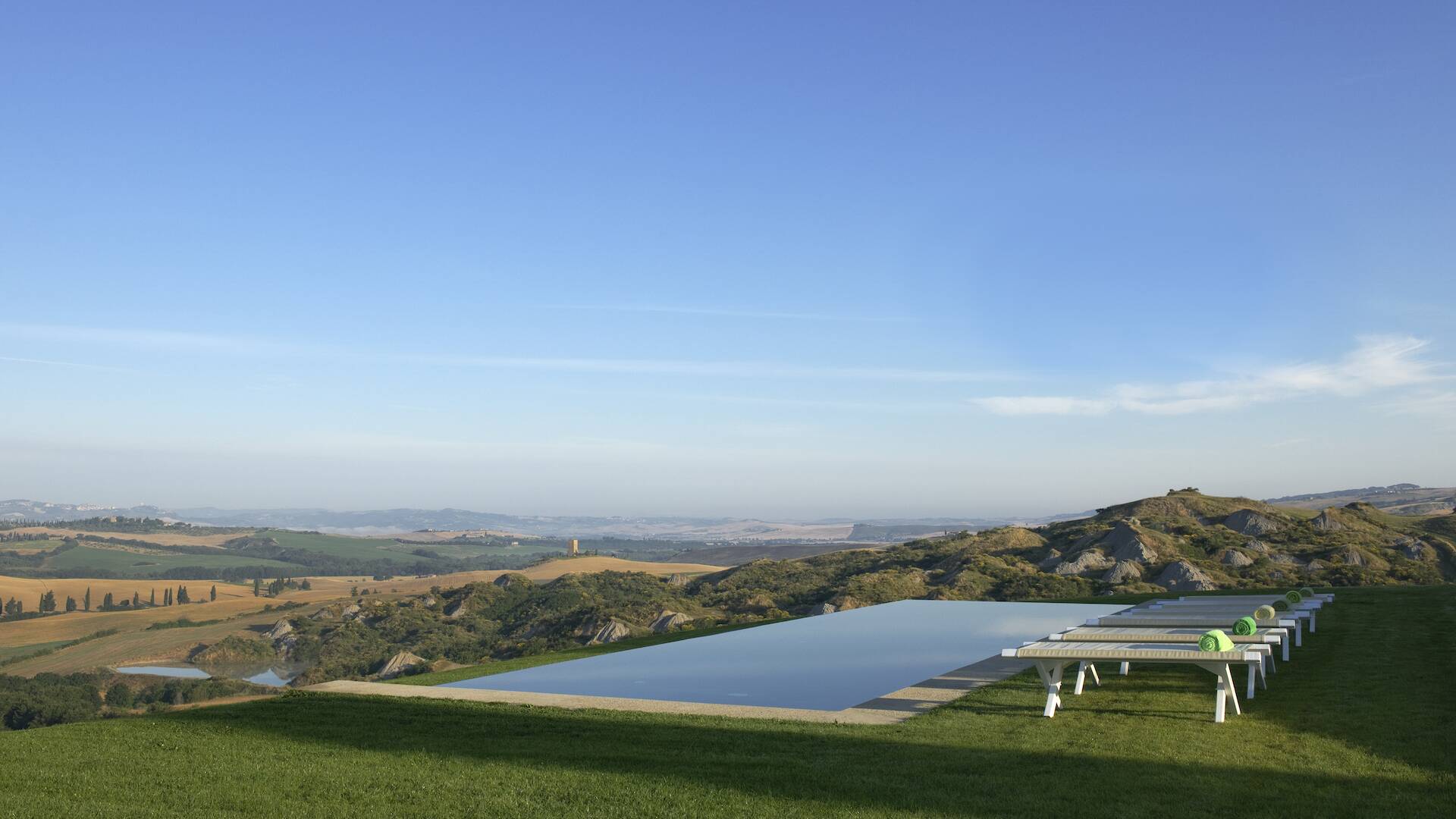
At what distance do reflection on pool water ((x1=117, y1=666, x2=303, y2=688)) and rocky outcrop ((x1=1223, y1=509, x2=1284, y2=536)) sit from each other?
29.8 metres

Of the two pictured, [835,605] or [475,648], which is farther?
[475,648]

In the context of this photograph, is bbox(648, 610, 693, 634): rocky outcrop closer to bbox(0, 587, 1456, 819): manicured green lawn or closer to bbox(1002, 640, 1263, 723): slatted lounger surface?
bbox(0, 587, 1456, 819): manicured green lawn

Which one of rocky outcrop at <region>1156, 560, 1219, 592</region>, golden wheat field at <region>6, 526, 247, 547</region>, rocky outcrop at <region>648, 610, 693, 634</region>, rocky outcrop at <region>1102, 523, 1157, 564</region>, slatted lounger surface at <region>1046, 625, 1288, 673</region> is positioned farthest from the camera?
golden wheat field at <region>6, 526, 247, 547</region>

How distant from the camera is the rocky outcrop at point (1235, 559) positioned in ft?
85.9

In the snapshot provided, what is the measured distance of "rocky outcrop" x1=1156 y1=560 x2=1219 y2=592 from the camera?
22734mm

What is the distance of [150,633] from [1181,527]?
40379mm

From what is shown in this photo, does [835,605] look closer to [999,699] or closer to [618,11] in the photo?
[618,11]

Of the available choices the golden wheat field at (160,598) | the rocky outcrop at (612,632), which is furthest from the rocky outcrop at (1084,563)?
the golden wheat field at (160,598)

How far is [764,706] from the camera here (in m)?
6.91

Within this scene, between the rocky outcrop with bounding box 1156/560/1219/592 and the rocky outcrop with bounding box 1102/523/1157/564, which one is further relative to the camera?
the rocky outcrop with bounding box 1102/523/1157/564

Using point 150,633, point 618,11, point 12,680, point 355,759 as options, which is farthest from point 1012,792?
point 150,633

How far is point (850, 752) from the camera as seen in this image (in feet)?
16.9

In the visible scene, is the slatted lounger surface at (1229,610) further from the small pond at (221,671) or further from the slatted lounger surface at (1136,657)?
the small pond at (221,671)

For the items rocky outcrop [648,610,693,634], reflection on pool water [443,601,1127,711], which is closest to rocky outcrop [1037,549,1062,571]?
rocky outcrop [648,610,693,634]
